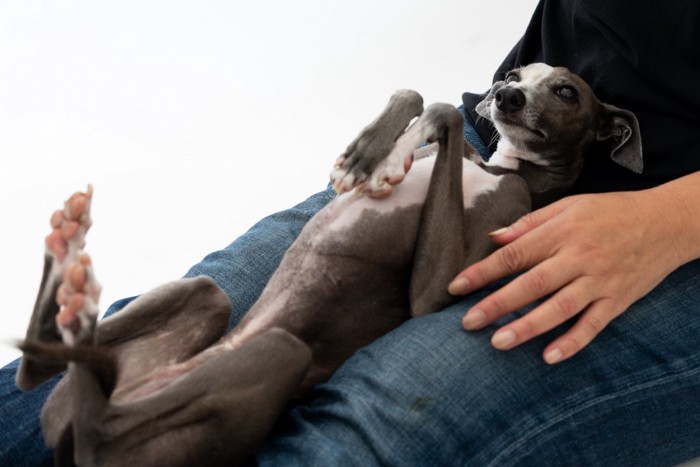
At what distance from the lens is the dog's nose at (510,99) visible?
7.19 ft

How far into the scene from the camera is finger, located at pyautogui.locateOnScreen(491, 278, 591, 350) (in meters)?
1.66

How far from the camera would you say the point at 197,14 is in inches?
170

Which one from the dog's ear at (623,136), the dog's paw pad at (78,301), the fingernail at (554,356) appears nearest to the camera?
the dog's paw pad at (78,301)

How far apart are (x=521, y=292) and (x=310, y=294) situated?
50 centimetres

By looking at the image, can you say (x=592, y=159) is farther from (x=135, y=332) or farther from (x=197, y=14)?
(x=197, y=14)

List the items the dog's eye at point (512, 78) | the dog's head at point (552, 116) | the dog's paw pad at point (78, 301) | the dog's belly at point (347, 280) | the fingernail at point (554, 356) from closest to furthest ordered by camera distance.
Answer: the dog's paw pad at point (78, 301)
the fingernail at point (554, 356)
the dog's belly at point (347, 280)
the dog's head at point (552, 116)
the dog's eye at point (512, 78)

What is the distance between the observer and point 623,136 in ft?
6.92

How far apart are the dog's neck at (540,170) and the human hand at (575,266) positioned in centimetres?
37

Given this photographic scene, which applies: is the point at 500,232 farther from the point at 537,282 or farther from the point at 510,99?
the point at 510,99

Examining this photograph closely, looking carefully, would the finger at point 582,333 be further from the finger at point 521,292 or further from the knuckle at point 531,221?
the knuckle at point 531,221

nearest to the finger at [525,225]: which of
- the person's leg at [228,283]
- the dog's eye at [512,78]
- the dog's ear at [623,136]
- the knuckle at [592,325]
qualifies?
the knuckle at [592,325]

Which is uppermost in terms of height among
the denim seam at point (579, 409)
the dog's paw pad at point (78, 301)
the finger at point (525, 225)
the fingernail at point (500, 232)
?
the dog's paw pad at point (78, 301)

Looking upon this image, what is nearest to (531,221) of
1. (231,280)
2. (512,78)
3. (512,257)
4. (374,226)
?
(512,257)

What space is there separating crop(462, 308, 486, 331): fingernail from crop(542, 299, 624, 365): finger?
0.45 feet
